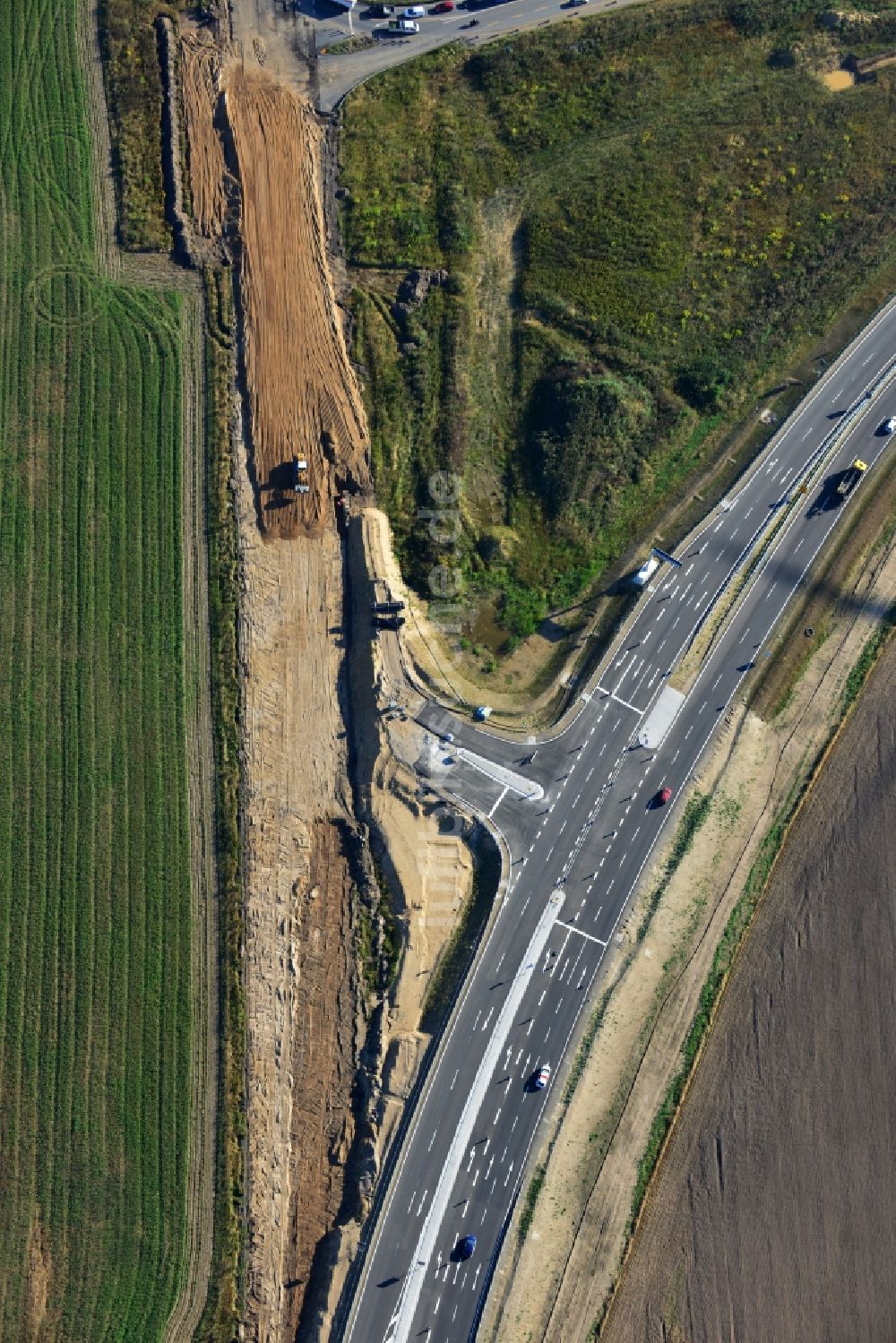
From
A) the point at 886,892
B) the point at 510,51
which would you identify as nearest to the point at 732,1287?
the point at 886,892

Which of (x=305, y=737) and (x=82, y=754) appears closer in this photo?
(x=82, y=754)

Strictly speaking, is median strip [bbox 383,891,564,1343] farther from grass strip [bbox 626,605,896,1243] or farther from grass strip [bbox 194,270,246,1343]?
grass strip [bbox 626,605,896,1243]

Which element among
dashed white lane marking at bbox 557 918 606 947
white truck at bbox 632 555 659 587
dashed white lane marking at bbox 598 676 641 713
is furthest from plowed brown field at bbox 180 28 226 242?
dashed white lane marking at bbox 557 918 606 947

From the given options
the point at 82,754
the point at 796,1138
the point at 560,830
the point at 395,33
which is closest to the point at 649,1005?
the point at 796,1138

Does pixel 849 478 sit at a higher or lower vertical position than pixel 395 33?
lower

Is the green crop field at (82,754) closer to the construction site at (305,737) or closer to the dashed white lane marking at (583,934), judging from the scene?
the construction site at (305,737)

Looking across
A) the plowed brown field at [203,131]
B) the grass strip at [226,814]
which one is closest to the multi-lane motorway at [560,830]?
the grass strip at [226,814]

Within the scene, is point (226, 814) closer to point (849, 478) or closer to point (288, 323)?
point (288, 323)
